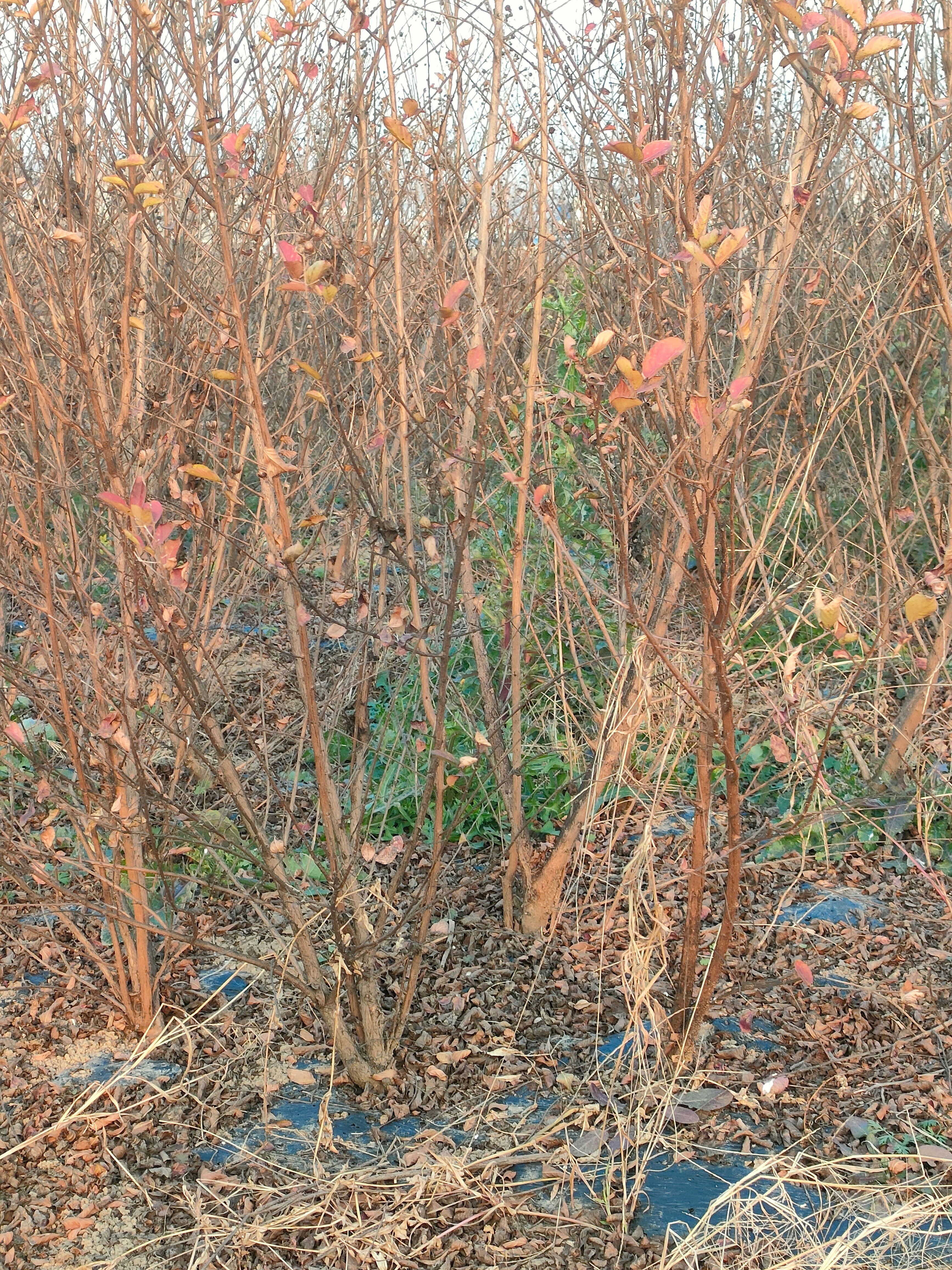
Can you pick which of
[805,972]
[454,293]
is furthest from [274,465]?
[805,972]

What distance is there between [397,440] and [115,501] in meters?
1.04

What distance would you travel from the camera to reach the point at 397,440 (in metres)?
2.81

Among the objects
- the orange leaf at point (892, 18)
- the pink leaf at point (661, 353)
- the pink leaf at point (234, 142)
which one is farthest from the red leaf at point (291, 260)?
the orange leaf at point (892, 18)

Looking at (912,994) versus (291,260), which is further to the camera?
(912,994)

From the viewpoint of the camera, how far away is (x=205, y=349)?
2488 mm

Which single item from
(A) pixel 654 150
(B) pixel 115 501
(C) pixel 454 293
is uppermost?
(A) pixel 654 150

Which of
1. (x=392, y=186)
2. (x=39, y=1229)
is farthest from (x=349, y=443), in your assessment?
(x=39, y=1229)

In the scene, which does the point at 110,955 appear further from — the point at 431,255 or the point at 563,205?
the point at 563,205

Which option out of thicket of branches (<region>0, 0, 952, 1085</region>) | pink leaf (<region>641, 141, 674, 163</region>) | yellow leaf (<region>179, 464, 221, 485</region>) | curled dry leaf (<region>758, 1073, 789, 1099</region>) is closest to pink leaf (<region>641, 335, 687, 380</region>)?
thicket of branches (<region>0, 0, 952, 1085</region>)

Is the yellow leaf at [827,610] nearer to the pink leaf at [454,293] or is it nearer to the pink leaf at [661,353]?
the pink leaf at [661,353]

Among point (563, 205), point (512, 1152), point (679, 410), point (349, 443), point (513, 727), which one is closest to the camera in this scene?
point (679, 410)

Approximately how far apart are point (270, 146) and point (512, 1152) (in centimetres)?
263

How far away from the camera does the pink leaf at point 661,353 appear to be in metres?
1.69

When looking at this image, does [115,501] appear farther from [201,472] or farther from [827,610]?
[827,610]
